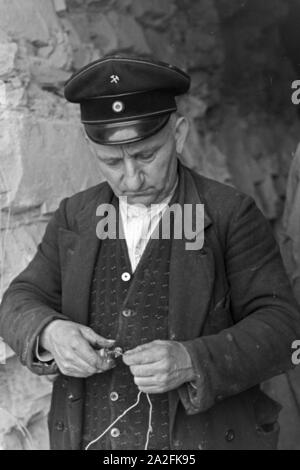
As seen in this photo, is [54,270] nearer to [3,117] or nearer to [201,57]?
[3,117]

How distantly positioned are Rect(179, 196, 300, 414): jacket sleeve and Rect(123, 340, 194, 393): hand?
27mm

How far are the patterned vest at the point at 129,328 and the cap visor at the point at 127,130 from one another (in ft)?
0.77

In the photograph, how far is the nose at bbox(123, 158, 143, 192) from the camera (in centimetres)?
164

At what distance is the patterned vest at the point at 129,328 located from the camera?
1.67 m

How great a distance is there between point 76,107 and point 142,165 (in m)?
0.72

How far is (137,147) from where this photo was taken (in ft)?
5.36

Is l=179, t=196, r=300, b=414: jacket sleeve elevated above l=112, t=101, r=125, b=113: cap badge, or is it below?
below

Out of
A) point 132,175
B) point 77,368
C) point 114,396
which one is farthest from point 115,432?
point 132,175

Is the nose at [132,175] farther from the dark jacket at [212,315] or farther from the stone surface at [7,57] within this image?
the stone surface at [7,57]

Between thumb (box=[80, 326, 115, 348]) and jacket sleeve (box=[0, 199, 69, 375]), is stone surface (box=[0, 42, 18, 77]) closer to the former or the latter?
jacket sleeve (box=[0, 199, 69, 375])

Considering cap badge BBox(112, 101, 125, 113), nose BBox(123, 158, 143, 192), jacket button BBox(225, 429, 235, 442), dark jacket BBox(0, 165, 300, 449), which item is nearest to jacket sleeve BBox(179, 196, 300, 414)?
dark jacket BBox(0, 165, 300, 449)

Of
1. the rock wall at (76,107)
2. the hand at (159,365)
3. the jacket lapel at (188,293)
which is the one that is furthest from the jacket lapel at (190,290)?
the rock wall at (76,107)

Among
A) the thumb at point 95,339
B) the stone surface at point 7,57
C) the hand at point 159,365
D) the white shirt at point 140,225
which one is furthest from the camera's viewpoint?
the stone surface at point 7,57

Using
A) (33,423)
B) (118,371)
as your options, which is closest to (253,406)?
(118,371)
